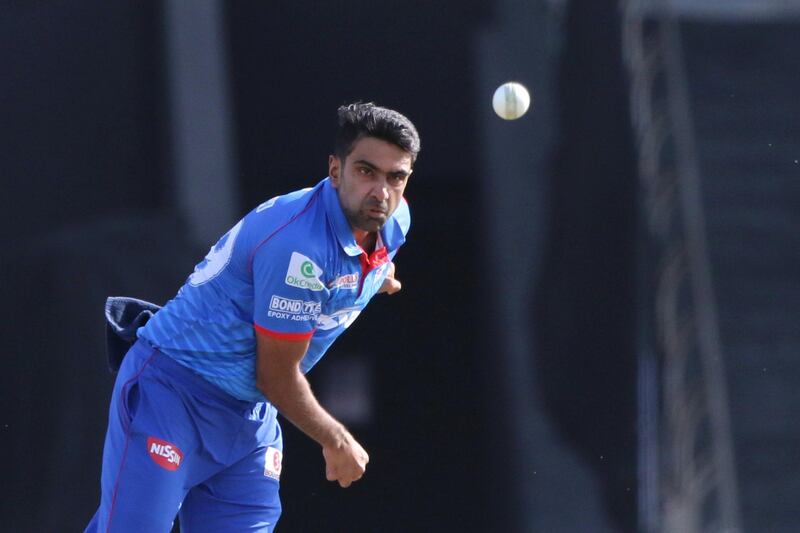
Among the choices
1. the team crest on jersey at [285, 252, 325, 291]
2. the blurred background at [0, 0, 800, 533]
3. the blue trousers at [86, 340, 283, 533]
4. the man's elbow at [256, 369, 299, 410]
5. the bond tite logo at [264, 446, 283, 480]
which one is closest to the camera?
the team crest on jersey at [285, 252, 325, 291]

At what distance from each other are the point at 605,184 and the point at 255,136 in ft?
4.22

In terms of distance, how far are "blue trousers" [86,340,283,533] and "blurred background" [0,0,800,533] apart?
1015 millimetres

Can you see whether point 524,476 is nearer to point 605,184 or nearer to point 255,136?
point 605,184

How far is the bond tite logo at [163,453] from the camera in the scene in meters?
3.38

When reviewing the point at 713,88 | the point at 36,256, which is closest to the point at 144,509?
the point at 36,256

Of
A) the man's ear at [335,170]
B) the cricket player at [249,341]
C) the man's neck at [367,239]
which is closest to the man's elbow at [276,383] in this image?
the cricket player at [249,341]

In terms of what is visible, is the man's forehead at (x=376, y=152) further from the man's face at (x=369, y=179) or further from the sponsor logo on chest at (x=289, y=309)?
the sponsor logo on chest at (x=289, y=309)

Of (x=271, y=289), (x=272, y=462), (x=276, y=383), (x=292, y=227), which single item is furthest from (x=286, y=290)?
(x=272, y=462)

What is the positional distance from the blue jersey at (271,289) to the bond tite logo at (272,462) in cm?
25

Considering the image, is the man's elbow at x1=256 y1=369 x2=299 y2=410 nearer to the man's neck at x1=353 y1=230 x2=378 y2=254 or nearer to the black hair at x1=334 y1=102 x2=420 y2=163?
the man's neck at x1=353 y1=230 x2=378 y2=254

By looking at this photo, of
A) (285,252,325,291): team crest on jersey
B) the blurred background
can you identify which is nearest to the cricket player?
(285,252,325,291): team crest on jersey

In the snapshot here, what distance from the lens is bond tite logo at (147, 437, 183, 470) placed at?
3.38 m

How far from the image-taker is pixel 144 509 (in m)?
3.36

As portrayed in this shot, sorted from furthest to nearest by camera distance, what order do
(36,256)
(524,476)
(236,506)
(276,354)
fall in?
1. (524,476)
2. (36,256)
3. (236,506)
4. (276,354)
